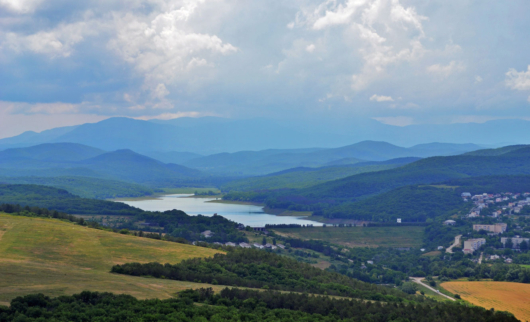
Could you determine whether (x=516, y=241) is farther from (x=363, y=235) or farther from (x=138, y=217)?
(x=138, y=217)

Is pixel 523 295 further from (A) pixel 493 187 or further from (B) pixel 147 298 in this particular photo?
(A) pixel 493 187

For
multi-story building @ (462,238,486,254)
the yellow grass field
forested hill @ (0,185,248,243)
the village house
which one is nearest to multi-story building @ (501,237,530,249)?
multi-story building @ (462,238,486,254)

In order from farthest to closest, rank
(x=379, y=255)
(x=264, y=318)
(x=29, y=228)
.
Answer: (x=379, y=255) < (x=29, y=228) < (x=264, y=318)

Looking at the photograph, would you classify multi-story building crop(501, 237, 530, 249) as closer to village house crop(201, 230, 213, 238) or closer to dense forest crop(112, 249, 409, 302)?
village house crop(201, 230, 213, 238)

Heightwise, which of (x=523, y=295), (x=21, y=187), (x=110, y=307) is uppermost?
(x=21, y=187)

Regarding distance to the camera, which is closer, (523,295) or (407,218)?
(523,295)

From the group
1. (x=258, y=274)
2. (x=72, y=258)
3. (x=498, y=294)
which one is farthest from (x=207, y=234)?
(x=498, y=294)

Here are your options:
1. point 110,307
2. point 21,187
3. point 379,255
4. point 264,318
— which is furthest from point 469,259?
point 21,187
